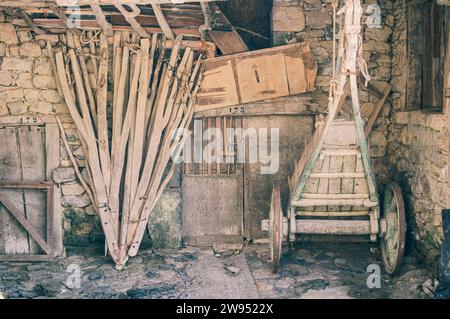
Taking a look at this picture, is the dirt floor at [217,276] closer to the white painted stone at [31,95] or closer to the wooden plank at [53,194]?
the wooden plank at [53,194]

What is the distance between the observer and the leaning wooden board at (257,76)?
6637 millimetres

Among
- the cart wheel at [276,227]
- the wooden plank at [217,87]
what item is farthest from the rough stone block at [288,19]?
the cart wheel at [276,227]

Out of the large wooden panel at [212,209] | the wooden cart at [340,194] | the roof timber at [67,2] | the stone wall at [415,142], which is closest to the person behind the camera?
the wooden cart at [340,194]

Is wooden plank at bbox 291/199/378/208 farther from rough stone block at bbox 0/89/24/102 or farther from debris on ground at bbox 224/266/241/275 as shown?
rough stone block at bbox 0/89/24/102

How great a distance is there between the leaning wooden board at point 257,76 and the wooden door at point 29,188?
2.08 metres

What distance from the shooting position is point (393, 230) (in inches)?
224

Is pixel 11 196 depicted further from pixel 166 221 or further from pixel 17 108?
pixel 166 221

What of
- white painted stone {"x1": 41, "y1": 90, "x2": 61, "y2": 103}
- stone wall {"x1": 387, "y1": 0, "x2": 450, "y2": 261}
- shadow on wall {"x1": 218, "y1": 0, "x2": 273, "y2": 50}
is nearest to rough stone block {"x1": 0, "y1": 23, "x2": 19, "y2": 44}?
white painted stone {"x1": 41, "y1": 90, "x2": 61, "y2": 103}

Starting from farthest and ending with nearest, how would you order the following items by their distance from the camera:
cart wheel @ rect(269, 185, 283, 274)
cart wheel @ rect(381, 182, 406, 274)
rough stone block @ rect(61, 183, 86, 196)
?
rough stone block @ rect(61, 183, 86, 196) < cart wheel @ rect(269, 185, 283, 274) < cart wheel @ rect(381, 182, 406, 274)

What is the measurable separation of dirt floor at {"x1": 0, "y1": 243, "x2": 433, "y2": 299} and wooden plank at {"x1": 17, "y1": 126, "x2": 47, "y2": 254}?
0.53m

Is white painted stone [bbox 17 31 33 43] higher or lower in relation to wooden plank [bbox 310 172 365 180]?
higher

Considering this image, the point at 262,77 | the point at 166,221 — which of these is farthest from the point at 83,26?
the point at 166,221

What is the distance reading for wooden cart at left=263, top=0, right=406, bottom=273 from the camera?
493 centimetres

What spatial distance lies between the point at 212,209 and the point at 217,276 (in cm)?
124
